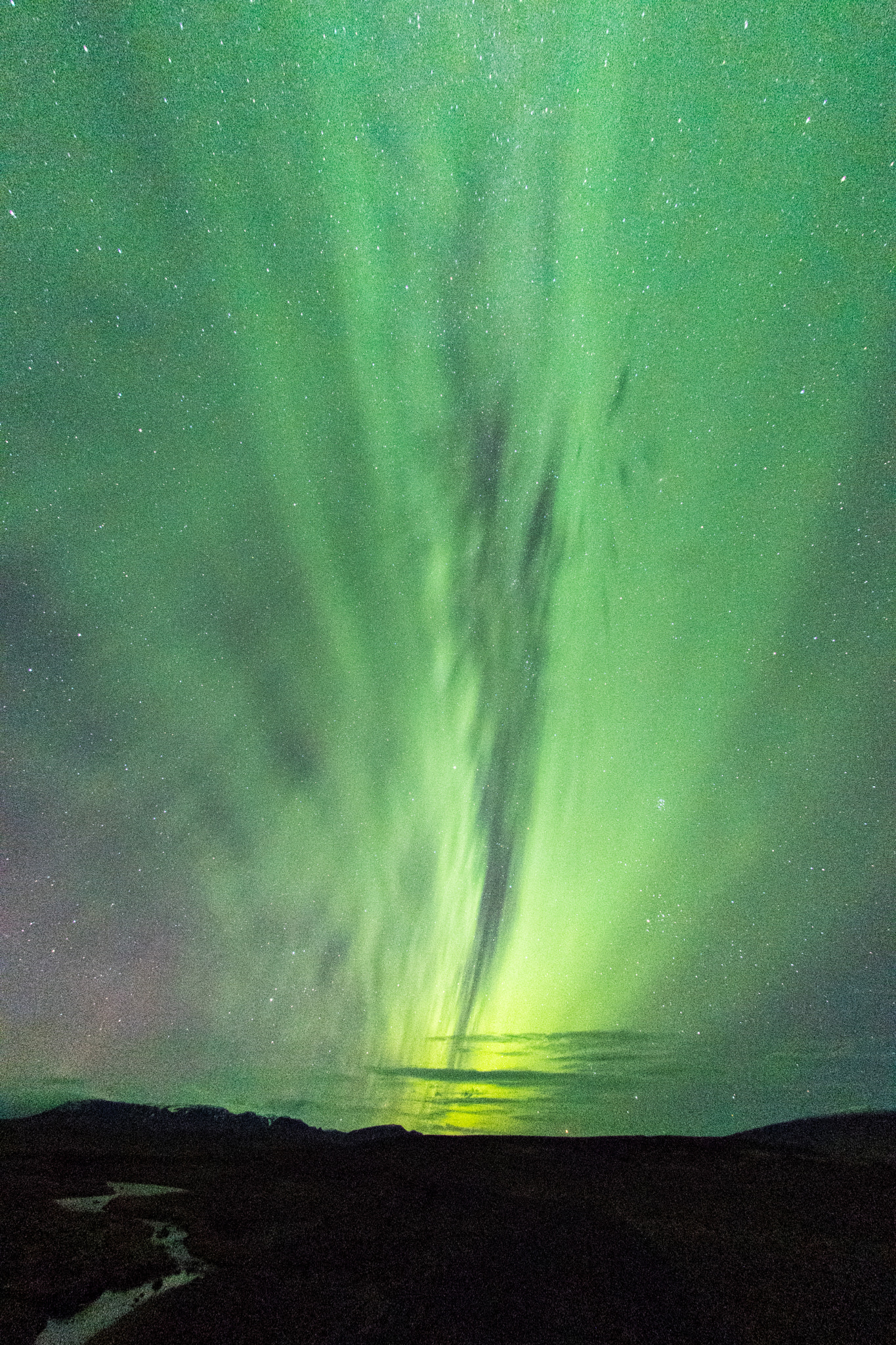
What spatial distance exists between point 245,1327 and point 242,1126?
9861 cm

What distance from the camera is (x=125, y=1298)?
15328mm

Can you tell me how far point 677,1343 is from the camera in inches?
526

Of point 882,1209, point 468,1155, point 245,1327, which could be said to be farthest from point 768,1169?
point 245,1327

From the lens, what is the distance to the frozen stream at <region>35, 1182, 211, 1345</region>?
1346 cm

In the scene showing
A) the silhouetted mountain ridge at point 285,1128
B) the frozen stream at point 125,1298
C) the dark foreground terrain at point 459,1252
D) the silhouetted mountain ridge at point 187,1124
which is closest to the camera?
the frozen stream at point 125,1298

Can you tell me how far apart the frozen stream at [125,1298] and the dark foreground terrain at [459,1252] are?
0.91 feet

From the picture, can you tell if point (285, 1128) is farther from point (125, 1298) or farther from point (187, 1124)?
point (125, 1298)

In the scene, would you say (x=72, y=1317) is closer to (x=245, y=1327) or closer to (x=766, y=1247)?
(x=245, y=1327)

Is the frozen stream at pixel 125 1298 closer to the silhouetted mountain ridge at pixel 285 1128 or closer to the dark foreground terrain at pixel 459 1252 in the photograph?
the dark foreground terrain at pixel 459 1252

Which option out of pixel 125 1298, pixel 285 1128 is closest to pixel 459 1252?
pixel 125 1298

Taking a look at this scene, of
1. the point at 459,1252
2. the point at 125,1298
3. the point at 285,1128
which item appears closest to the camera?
the point at 125,1298

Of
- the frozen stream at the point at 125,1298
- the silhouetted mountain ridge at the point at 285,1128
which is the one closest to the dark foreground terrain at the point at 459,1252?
the frozen stream at the point at 125,1298

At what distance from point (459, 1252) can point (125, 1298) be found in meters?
9.04

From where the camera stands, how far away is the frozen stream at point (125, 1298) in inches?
530
